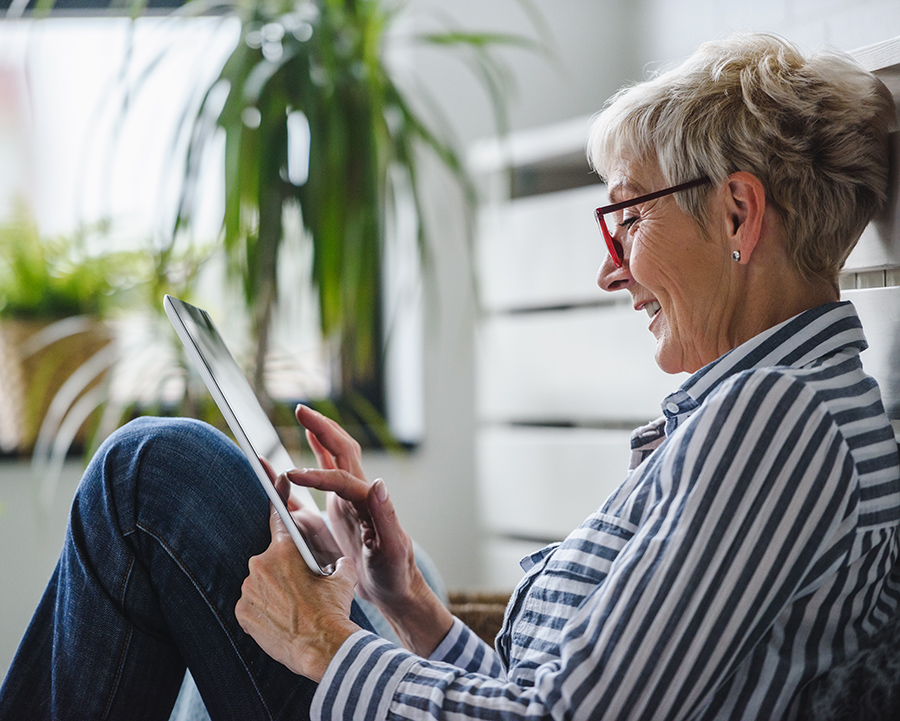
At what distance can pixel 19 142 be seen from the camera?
2.82 meters

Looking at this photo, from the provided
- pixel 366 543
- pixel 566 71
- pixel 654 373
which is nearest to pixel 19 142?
pixel 566 71

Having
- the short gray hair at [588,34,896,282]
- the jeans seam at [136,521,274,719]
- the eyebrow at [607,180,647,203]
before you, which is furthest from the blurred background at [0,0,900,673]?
the jeans seam at [136,521,274,719]

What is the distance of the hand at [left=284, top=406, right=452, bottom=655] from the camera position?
109 centimetres

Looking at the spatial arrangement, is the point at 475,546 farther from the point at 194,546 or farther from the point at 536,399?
the point at 194,546

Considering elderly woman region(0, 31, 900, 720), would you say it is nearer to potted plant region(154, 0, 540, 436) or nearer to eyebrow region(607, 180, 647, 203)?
eyebrow region(607, 180, 647, 203)

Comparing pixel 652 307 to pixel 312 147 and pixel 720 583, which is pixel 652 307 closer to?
pixel 720 583

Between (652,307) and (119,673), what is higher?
(652,307)

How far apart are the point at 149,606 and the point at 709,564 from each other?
1.87ft

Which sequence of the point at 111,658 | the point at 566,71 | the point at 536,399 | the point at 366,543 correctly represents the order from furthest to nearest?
1. the point at 566,71
2. the point at 536,399
3. the point at 366,543
4. the point at 111,658

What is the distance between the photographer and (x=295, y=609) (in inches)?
34.0

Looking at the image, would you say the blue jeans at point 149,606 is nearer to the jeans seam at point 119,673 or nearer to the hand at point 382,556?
the jeans seam at point 119,673

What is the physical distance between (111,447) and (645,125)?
2.16 feet

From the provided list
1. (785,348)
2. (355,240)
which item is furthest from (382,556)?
(355,240)

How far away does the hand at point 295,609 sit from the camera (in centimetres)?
84
